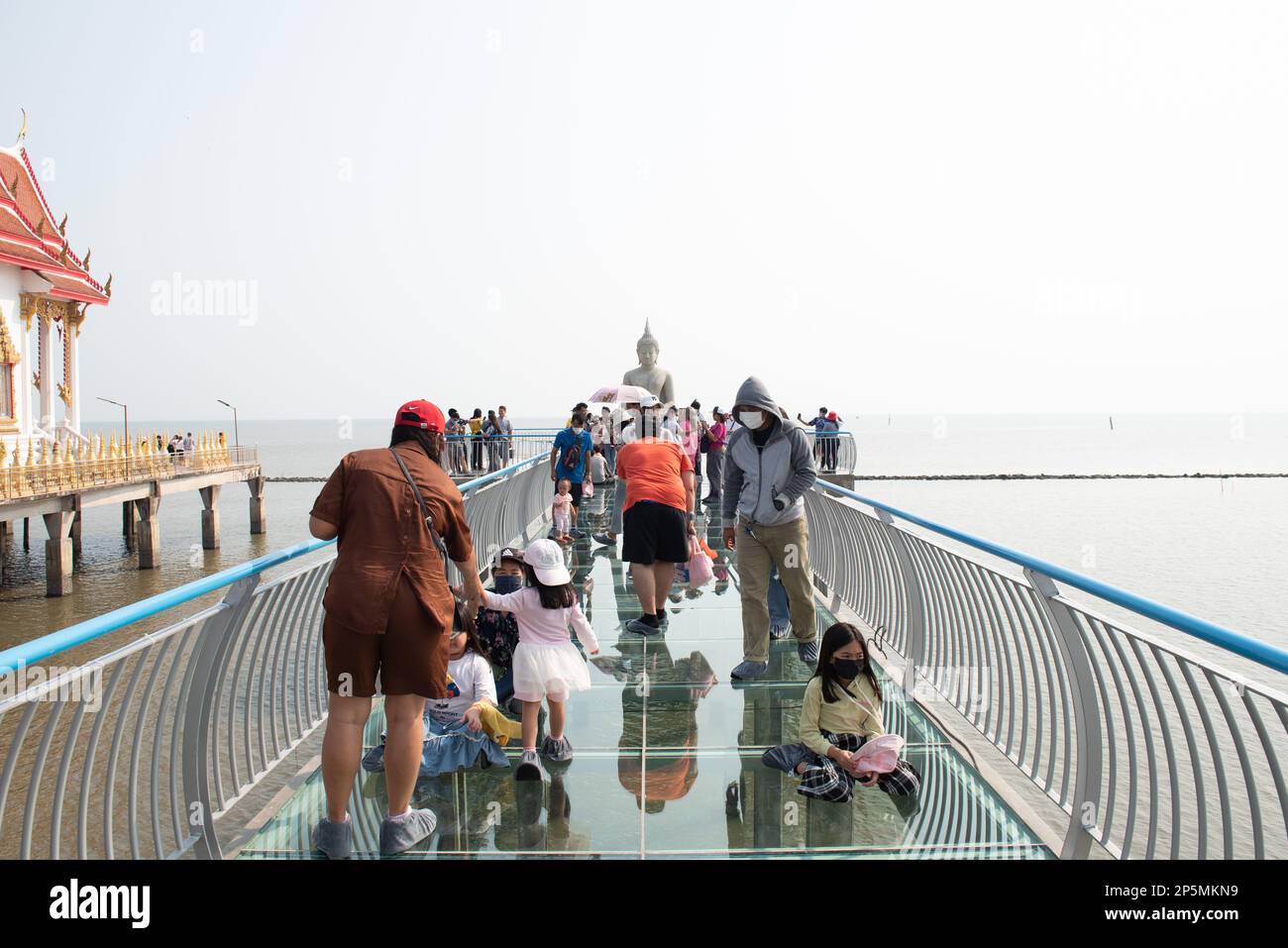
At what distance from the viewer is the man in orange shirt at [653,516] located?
252 inches

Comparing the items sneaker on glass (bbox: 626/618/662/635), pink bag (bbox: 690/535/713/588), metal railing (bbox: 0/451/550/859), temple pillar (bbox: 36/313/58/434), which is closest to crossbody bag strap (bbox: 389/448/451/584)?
metal railing (bbox: 0/451/550/859)

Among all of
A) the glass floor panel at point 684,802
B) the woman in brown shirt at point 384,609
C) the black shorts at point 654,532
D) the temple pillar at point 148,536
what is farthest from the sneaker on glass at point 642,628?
the temple pillar at point 148,536

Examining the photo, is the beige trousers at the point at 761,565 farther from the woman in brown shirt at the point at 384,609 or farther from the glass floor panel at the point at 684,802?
the woman in brown shirt at the point at 384,609

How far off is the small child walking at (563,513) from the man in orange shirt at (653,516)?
4.18 metres

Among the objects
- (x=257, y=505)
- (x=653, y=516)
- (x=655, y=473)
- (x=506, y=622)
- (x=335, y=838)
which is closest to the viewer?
(x=335, y=838)

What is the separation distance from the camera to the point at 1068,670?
372cm

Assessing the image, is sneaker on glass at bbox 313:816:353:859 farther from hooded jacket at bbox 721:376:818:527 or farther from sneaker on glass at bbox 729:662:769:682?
hooded jacket at bbox 721:376:818:527

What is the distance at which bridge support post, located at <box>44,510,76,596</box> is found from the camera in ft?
72.6

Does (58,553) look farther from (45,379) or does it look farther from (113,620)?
(113,620)

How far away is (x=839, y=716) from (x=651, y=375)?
1397 cm

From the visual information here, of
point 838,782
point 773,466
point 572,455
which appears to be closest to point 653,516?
point 773,466
